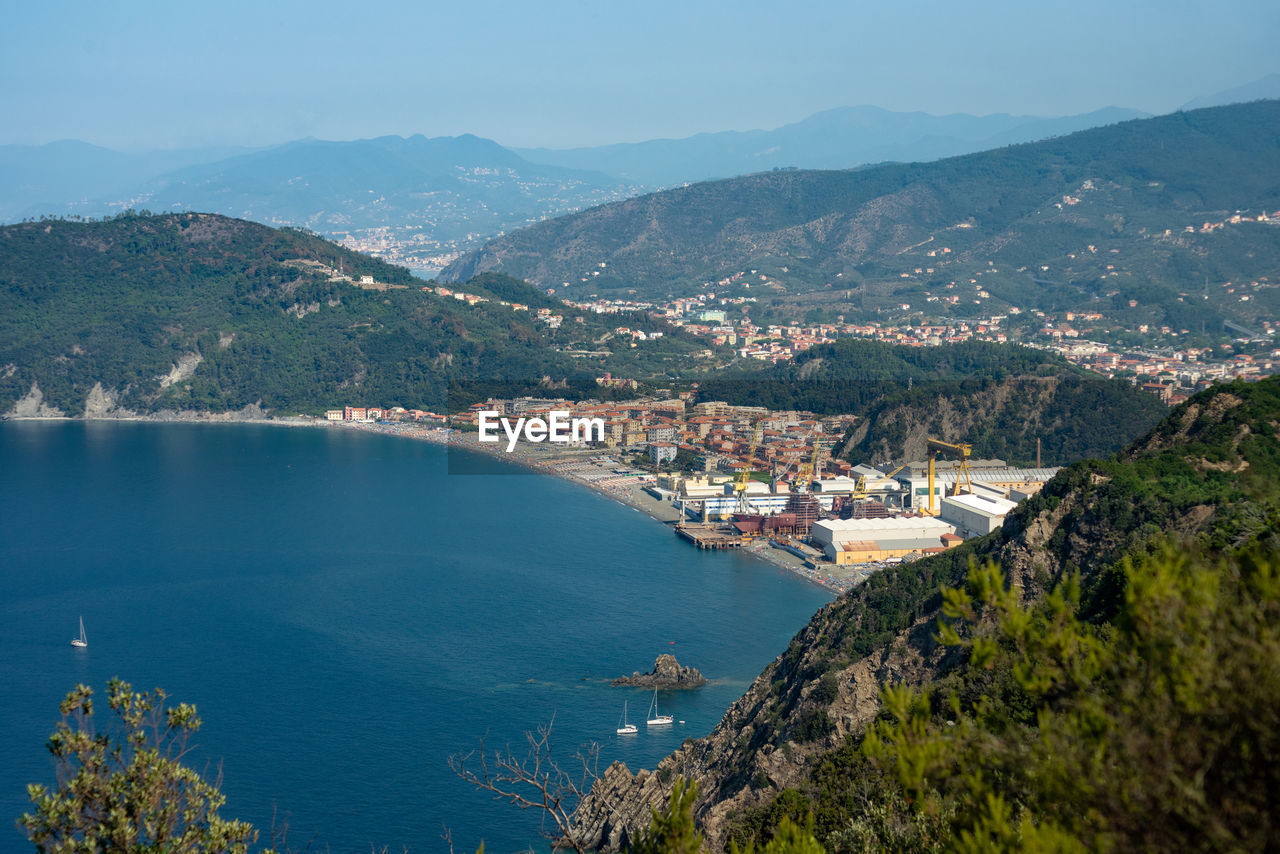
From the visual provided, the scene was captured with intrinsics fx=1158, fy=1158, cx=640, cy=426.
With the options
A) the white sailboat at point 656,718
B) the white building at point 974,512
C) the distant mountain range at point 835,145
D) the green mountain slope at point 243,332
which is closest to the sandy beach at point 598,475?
the white building at point 974,512

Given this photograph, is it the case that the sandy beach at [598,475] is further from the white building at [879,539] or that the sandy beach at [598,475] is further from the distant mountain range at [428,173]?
the distant mountain range at [428,173]

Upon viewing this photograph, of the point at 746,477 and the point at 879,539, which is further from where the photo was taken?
the point at 746,477

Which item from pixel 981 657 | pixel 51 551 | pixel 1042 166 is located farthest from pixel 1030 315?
pixel 981 657

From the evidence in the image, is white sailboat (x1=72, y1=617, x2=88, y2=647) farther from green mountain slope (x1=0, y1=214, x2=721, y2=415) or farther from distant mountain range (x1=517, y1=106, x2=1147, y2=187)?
distant mountain range (x1=517, y1=106, x2=1147, y2=187)

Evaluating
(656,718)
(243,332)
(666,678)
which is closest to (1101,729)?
(656,718)

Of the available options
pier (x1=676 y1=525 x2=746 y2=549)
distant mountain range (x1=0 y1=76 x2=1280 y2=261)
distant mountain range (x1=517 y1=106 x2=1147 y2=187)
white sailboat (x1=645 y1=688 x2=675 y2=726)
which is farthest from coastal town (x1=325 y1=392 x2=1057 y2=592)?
distant mountain range (x1=517 y1=106 x2=1147 y2=187)

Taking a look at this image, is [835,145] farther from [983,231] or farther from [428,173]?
[983,231]

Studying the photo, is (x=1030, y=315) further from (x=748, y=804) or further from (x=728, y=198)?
(x=748, y=804)
